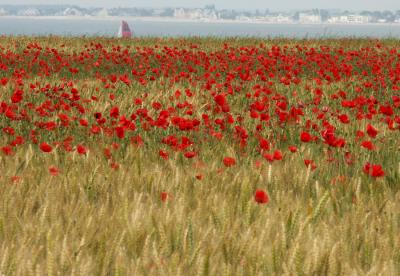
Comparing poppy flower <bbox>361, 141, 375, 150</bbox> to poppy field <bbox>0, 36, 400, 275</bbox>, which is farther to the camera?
poppy flower <bbox>361, 141, 375, 150</bbox>

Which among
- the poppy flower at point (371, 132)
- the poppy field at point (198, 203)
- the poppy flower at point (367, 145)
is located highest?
the poppy flower at point (371, 132)

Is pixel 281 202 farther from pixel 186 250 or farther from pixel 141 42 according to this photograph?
pixel 141 42

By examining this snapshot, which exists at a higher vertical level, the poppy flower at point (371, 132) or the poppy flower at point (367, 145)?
the poppy flower at point (371, 132)

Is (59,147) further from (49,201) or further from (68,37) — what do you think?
(68,37)

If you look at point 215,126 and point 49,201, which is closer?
point 49,201

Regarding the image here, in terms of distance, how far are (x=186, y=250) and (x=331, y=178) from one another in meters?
1.46

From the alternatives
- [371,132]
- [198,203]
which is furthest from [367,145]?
[198,203]

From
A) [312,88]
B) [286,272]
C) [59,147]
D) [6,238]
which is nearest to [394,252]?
[286,272]

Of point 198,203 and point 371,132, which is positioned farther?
point 371,132

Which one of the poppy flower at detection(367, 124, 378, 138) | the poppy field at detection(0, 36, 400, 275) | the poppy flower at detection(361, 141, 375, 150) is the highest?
the poppy flower at detection(367, 124, 378, 138)

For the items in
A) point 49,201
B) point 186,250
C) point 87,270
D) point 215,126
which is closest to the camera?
point 87,270

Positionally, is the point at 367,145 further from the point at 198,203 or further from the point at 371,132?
the point at 198,203

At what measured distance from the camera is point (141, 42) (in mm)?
16016

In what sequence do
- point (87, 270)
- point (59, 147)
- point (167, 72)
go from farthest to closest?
point (167, 72)
point (59, 147)
point (87, 270)
